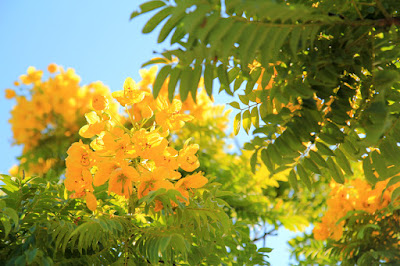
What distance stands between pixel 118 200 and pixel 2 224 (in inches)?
15.3

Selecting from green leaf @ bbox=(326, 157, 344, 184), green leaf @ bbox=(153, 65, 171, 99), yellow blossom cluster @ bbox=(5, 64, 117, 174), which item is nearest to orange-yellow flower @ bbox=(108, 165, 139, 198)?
green leaf @ bbox=(153, 65, 171, 99)

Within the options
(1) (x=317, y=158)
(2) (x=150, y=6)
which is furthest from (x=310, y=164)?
(2) (x=150, y=6)

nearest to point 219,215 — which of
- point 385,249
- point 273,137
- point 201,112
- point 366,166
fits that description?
point 273,137

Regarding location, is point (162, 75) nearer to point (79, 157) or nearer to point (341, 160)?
point (79, 157)

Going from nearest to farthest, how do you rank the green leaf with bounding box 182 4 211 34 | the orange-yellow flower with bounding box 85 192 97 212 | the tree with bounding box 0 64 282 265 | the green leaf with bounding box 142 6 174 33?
the green leaf with bounding box 182 4 211 34 → the green leaf with bounding box 142 6 174 33 → the tree with bounding box 0 64 282 265 → the orange-yellow flower with bounding box 85 192 97 212

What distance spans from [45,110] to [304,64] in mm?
2395

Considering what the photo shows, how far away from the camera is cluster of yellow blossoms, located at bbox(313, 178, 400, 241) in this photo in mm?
1978

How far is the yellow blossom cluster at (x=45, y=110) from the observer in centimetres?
302

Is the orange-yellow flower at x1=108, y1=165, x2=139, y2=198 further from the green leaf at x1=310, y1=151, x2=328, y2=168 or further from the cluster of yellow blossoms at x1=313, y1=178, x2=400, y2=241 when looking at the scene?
the cluster of yellow blossoms at x1=313, y1=178, x2=400, y2=241

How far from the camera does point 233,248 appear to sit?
5.20 ft

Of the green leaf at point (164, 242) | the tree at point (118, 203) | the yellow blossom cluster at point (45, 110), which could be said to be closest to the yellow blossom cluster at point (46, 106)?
the yellow blossom cluster at point (45, 110)

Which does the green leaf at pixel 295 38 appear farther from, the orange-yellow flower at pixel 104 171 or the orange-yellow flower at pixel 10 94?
the orange-yellow flower at pixel 10 94

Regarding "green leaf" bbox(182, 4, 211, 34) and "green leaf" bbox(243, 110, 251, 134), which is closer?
"green leaf" bbox(182, 4, 211, 34)

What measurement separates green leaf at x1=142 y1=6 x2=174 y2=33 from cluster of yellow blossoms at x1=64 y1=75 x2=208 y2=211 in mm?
302
